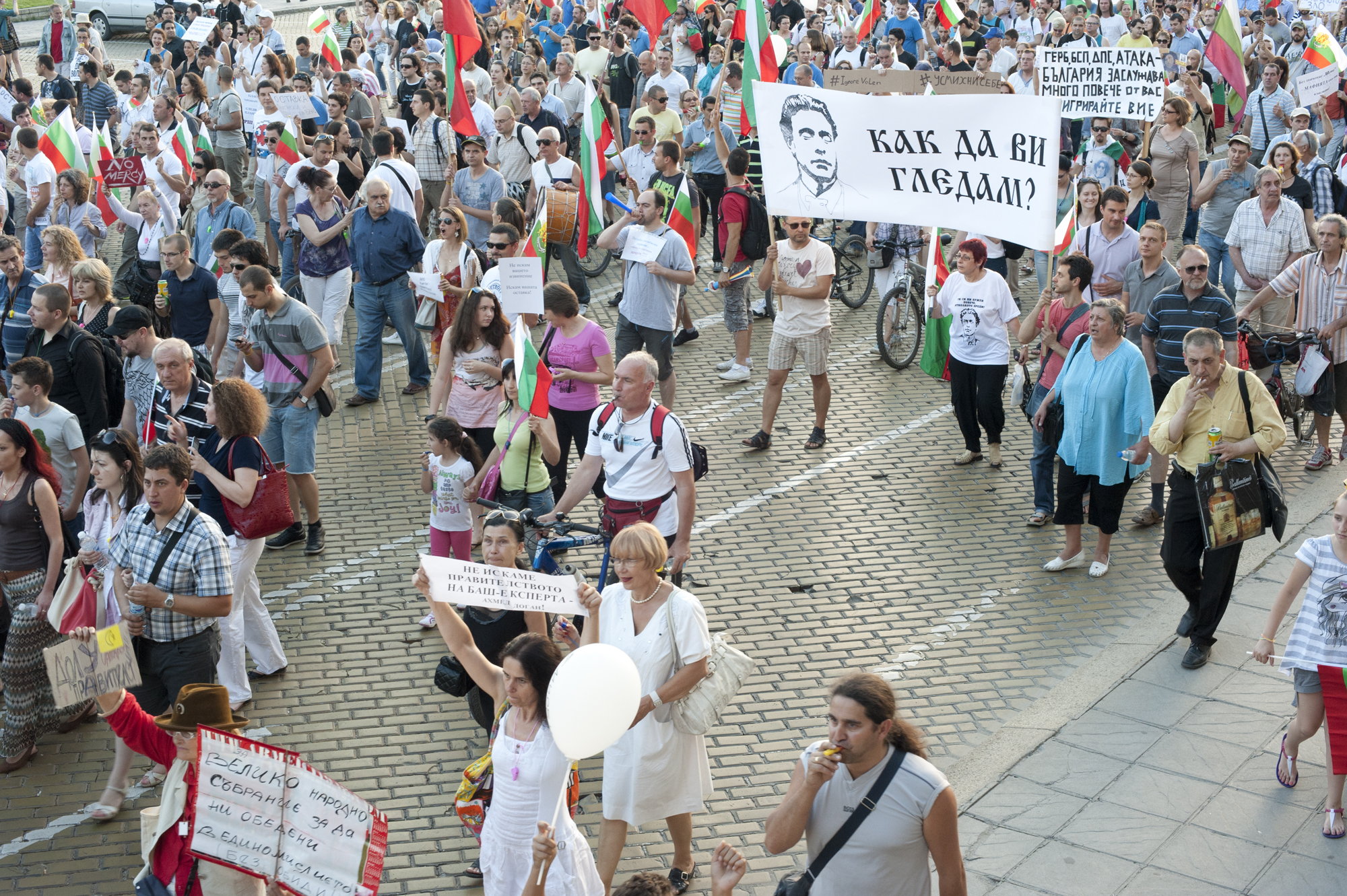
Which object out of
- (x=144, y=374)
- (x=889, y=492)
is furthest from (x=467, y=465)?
(x=889, y=492)

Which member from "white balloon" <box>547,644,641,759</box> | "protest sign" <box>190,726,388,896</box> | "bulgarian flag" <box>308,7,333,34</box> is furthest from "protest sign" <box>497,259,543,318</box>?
"bulgarian flag" <box>308,7,333,34</box>

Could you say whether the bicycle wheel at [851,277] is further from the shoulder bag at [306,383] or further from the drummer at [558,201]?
the shoulder bag at [306,383]

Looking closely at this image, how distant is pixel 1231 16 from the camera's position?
703 inches

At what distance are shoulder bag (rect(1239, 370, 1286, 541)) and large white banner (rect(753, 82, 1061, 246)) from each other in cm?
183

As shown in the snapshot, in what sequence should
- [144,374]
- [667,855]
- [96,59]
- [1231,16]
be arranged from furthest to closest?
[96,59], [1231,16], [144,374], [667,855]

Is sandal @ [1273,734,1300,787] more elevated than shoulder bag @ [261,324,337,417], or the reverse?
shoulder bag @ [261,324,337,417]

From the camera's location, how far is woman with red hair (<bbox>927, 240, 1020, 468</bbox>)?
10438 millimetres

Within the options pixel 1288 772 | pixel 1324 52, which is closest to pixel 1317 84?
pixel 1324 52

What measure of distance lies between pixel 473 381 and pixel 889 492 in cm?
349

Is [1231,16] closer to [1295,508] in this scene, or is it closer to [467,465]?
[1295,508]

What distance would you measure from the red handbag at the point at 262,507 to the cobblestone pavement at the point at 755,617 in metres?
1.00

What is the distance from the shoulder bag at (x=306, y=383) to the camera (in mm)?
9484

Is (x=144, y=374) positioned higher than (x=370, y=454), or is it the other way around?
(x=144, y=374)

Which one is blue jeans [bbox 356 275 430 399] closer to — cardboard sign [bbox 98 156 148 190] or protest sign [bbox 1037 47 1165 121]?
cardboard sign [bbox 98 156 148 190]
